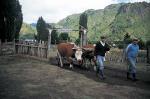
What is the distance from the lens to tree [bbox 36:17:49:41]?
96.2 meters

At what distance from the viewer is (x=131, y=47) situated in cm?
1377

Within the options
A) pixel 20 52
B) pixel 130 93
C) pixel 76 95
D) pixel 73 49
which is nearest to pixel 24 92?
pixel 76 95

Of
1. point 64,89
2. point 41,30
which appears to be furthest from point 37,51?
point 41,30

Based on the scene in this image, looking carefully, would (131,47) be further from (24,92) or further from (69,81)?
(24,92)

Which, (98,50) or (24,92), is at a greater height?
(98,50)

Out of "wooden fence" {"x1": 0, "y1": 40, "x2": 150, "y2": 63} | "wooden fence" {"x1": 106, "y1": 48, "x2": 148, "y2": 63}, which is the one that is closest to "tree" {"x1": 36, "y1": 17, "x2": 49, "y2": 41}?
"wooden fence" {"x1": 0, "y1": 40, "x2": 150, "y2": 63}

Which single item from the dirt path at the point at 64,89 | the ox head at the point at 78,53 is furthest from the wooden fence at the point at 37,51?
the dirt path at the point at 64,89

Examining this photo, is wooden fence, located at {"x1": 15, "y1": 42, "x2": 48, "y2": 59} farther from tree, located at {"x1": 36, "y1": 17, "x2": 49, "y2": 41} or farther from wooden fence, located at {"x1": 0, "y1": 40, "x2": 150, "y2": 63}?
tree, located at {"x1": 36, "y1": 17, "x2": 49, "y2": 41}

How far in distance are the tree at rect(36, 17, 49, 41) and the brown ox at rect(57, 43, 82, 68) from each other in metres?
75.7

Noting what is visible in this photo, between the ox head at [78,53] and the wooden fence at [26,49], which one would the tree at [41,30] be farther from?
the ox head at [78,53]

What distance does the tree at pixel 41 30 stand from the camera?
316 feet

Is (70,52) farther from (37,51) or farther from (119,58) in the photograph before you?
(119,58)

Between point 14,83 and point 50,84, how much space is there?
4.53 ft

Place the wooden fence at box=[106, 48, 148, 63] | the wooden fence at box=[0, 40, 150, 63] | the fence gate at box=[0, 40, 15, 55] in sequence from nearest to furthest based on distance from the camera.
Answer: the wooden fence at box=[0, 40, 150, 63]
the wooden fence at box=[106, 48, 148, 63]
the fence gate at box=[0, 40, 15, 55]
